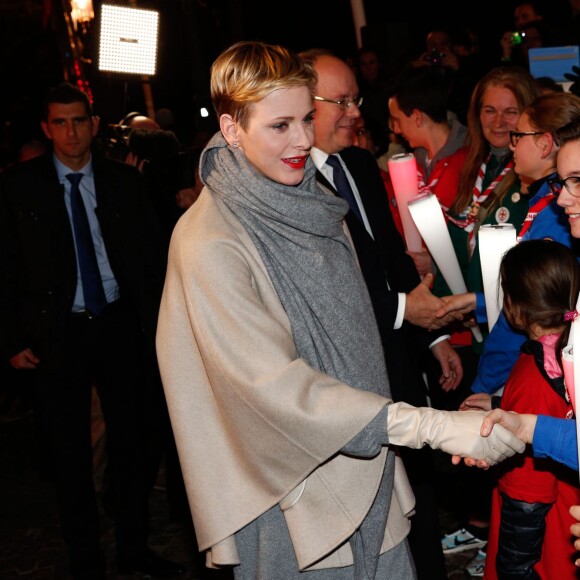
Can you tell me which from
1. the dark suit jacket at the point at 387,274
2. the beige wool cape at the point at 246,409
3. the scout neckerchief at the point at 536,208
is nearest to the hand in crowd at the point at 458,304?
the dark suit jacket at the point at 387,274

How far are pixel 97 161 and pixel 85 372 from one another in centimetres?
103

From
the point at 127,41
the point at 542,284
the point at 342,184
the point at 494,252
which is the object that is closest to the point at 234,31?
the point at 127,41

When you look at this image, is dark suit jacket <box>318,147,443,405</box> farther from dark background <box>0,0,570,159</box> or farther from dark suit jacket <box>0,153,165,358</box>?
dark background <box>0,0,570,159</box>

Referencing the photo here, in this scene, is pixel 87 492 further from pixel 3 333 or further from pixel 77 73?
pixel 77 73

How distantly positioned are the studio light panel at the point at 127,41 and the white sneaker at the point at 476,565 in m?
4.44

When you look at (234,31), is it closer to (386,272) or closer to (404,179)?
(404,179)

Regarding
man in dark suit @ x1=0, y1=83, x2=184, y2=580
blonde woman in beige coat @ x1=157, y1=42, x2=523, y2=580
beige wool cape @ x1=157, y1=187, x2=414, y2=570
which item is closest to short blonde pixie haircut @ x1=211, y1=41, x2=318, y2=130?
blonde woman in beige coat @ x1=157, y1=42, x2=523, y2=580

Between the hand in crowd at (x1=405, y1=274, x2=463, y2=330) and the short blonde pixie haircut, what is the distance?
109cm

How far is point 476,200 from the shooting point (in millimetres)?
4426

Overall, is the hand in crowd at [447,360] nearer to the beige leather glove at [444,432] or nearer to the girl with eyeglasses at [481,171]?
the girl with eyeglasses at [481,171]

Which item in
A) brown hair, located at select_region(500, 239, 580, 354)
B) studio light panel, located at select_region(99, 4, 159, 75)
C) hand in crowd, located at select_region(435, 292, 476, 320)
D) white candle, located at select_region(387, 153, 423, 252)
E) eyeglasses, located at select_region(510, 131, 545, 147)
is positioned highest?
studio light panel, located at select_region(99, 4, 159, 75)

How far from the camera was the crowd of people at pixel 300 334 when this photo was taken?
2.37 m

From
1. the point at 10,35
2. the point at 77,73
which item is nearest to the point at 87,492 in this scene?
the point at 77,73

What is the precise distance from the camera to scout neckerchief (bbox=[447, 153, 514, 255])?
14.1 ft
